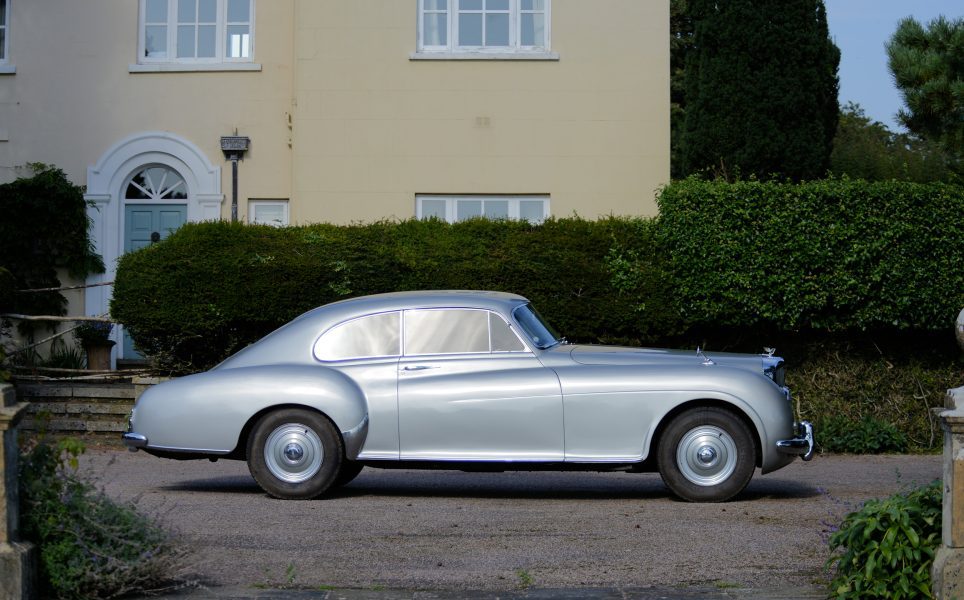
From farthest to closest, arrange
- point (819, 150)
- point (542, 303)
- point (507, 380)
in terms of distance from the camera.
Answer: point (819, 150) < point (542, 303) < point (507, 380)

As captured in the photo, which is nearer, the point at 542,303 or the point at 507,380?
the point at 507,380

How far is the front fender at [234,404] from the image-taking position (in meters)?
8.67

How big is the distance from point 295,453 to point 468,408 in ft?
4.15

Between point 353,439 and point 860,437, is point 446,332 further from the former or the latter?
point 860,437

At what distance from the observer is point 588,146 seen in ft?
51.9

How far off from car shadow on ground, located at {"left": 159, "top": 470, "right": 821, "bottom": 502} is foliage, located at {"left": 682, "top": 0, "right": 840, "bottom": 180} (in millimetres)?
5612

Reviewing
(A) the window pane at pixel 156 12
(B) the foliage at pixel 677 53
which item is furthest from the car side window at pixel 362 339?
(B) the foliage at pixel 677 53

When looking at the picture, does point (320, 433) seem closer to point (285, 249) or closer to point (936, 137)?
point (285, 249)

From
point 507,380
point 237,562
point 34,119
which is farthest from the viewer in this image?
point 34,119

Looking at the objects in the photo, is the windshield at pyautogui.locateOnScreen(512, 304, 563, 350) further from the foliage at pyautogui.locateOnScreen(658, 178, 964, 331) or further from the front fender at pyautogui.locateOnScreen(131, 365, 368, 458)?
the foliage at pyautogui.locateOnScreen(658, 178, 964, 331)

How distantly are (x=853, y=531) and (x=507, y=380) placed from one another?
3.66m

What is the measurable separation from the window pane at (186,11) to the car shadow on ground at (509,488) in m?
8.23

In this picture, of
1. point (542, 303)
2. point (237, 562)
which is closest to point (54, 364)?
point (542, 303)

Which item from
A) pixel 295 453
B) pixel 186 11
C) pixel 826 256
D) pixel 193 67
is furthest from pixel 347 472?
pixel 186 11
